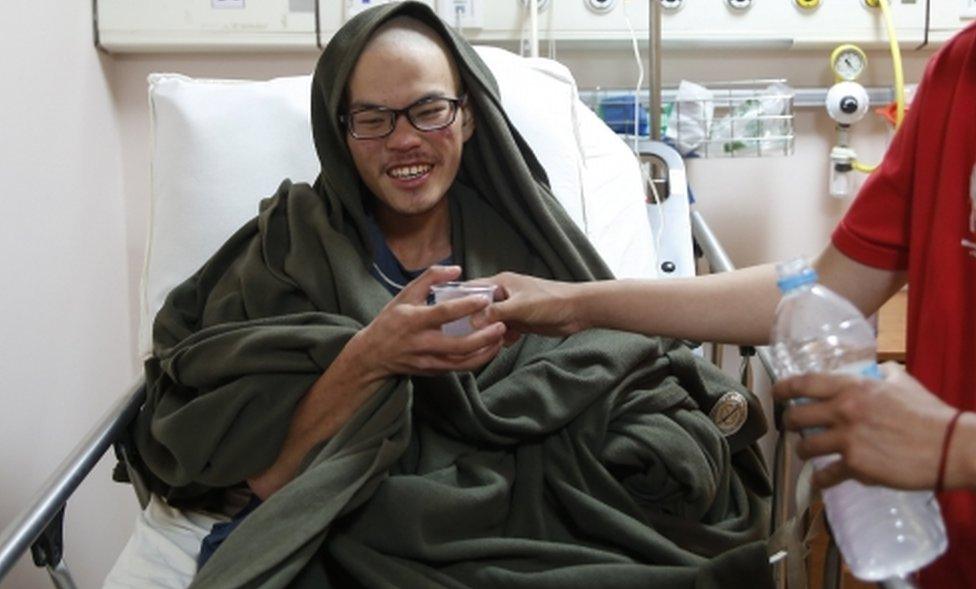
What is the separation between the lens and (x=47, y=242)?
232cm

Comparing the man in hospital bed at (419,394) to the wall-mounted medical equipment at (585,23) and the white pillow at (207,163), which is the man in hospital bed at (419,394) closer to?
the white pillow at (207,163)

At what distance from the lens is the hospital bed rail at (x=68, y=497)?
1.30 meters

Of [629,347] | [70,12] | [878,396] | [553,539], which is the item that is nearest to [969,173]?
[878,396]

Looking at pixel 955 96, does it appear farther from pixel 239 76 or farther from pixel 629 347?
pixel 239 76

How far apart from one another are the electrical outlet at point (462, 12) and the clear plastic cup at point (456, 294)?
1282 millimetres

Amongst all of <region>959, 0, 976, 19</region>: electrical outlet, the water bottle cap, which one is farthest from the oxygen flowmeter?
the water bottle cap

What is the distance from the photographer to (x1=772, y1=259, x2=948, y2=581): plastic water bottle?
3.44 ft

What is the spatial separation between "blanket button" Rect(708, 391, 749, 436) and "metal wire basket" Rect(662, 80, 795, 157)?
1.02 metres

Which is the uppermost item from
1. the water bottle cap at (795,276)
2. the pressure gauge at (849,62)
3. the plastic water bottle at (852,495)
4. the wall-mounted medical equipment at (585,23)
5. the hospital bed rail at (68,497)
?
the wall-mounted medical equipment at (585,23)

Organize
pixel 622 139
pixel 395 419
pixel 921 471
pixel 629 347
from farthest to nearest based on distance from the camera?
pixel 622 139 → pixel 629 347 → pixel 395 419 → pixel 921 471

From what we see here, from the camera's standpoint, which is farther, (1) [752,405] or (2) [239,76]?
(2) [239,76]

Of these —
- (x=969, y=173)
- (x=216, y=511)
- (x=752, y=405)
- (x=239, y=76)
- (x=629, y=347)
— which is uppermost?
(x=239, y=76)

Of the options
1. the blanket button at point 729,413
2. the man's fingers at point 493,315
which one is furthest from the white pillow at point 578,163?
the man's fingers at point 493,315

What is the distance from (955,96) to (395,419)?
0.83 meters
